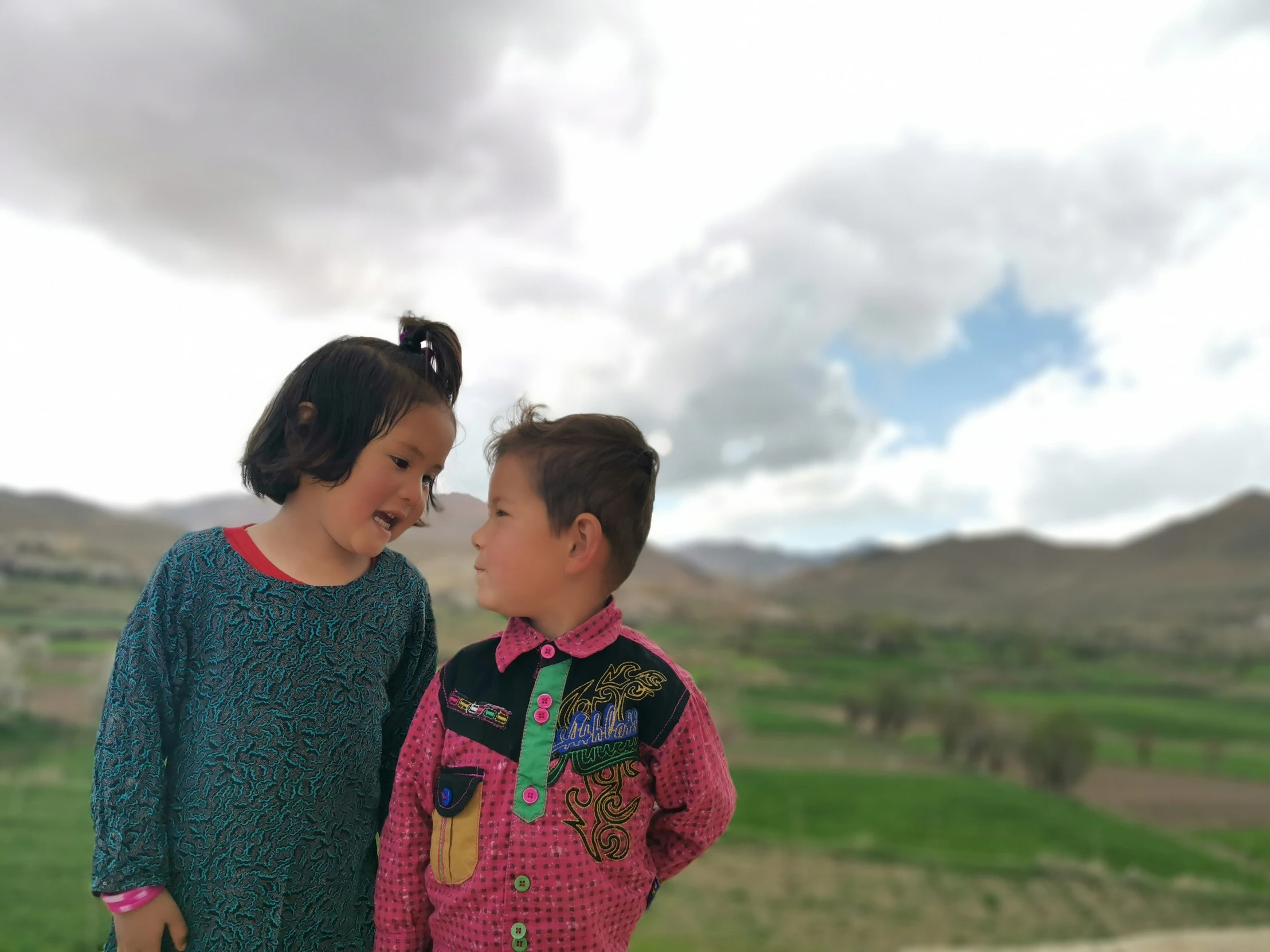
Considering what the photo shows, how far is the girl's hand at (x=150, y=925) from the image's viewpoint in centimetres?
118

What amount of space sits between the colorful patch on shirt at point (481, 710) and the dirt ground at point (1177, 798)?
14680 mm

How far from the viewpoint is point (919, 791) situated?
43.1 ft

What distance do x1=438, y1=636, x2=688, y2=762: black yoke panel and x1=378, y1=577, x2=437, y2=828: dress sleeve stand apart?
27 centimetres

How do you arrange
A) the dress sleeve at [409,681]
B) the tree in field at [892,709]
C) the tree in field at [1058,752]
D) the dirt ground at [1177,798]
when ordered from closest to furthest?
the dress sleeve at [409,681] < the dirt ground at [1177,798] < the tree in field at [1058,752] < the tree in field at [892,709]

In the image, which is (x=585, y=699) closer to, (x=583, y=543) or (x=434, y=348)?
(x=583, y=543)

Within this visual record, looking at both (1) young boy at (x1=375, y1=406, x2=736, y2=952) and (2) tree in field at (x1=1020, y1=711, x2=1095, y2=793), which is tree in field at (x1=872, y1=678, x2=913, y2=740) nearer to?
(2) tree in field at (x1=1020, y1=711, x2=1095, y2=793)

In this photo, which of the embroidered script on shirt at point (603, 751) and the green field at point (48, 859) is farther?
the green field at point (48, 859)

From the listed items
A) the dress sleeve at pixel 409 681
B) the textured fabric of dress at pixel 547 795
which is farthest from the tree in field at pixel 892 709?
the textured fabric of dress at pixel 547 795

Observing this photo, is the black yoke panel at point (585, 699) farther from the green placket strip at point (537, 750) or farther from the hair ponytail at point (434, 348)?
the hair ponytail at point (434, 348)

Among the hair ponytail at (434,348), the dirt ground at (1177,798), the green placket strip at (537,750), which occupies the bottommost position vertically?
the dirt ground at (1177,798)

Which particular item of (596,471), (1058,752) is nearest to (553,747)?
(596,471)

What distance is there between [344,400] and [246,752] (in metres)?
0.55

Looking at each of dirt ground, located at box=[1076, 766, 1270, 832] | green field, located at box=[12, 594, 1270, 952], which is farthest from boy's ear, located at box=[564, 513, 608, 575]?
dirt ground, located at box=[1076, 766, 1270, 832]

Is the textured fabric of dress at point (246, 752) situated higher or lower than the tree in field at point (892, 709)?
higher
